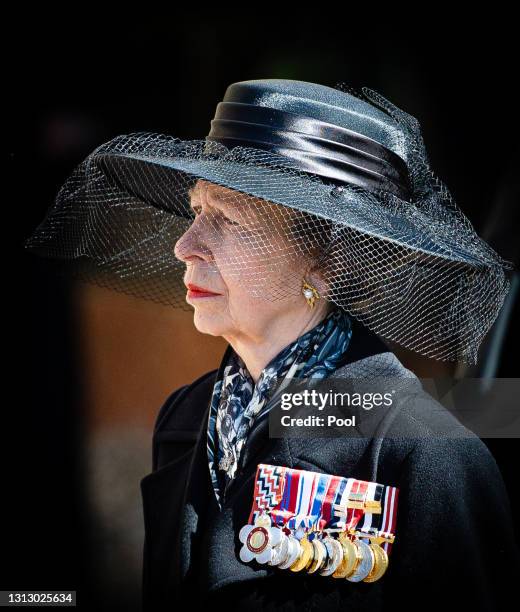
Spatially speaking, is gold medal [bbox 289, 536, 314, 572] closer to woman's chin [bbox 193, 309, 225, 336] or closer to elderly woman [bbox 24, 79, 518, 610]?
elderly woman [bbox 24, 79, 518, 610]

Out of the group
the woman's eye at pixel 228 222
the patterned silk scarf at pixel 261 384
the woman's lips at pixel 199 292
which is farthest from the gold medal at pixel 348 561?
the woman's eye at pixel 228 222

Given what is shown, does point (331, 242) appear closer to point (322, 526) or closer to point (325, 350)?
point (325, 350)

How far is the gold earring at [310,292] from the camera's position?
1993mm

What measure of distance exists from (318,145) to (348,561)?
0.93m

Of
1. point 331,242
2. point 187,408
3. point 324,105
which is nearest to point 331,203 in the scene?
point 331,242

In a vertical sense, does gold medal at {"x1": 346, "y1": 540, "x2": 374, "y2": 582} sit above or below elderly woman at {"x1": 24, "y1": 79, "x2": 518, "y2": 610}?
below

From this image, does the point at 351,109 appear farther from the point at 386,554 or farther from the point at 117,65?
the point at 117,65

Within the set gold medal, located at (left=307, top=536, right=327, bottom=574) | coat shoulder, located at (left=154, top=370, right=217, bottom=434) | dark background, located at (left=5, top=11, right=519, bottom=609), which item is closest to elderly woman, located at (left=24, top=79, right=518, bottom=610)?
gold medal, located at (left=307, top=536, right=327, bottom=574)

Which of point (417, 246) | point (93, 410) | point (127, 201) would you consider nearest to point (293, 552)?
point (417, 246)

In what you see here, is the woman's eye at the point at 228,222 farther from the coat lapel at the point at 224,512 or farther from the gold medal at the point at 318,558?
the gold medal at the point at 318,558

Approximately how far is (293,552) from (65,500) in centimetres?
201

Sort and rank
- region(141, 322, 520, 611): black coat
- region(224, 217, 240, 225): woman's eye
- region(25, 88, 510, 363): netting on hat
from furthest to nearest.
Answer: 1. region(224, 217, 240, 225): woman's eye
2. region(25, 88, 510, 363): netting on hat
3. region(141, 322, 520, 611): black coat

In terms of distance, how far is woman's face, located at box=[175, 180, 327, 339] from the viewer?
195 cm

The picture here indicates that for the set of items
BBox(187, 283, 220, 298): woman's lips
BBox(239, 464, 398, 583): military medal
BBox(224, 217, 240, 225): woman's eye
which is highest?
BBox(224, 217, 240, 225): woman's eye
